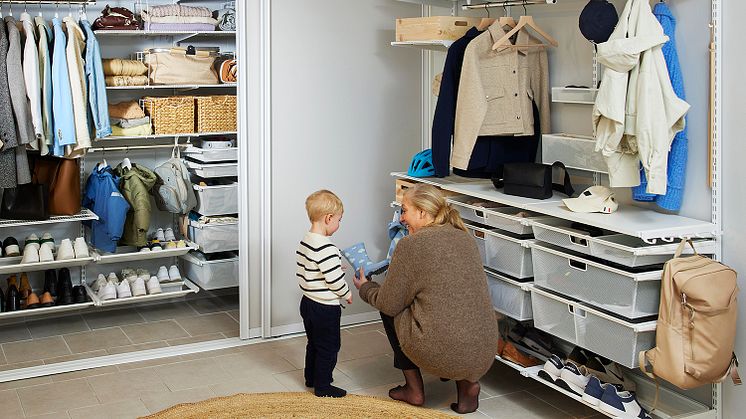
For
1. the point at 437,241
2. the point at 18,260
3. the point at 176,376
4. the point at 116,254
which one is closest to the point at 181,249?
the point at 116,254

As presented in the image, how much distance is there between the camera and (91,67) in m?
4.85

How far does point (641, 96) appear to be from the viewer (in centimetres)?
319

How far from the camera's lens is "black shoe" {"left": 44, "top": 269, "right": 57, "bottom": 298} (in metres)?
5.23

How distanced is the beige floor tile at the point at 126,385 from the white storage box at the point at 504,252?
1.60 metres

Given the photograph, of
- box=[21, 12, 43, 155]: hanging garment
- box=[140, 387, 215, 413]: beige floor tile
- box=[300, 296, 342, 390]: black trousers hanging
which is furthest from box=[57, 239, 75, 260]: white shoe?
box=[300, 296, 342, 390]: black trousers hanging

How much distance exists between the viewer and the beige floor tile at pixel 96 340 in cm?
482

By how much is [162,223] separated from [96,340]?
1129 mm

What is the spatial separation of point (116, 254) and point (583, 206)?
3081 mm

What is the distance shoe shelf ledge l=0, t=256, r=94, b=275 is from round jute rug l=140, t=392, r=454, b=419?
163 centimetres

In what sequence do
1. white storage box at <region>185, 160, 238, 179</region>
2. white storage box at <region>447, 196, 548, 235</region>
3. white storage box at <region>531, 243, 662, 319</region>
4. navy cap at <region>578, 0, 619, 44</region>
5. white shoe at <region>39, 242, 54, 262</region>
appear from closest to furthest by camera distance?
white storage box at <region>531, 243, 662, 319</region>
navy cap at <region>578, 0, 619, 44</region>
white storage box at <region>447, 196, 548, 235</region>
white shoe at <region>39, 242, 54, 262</region>
white storage box at <region>185, 160, 238, 179</region>

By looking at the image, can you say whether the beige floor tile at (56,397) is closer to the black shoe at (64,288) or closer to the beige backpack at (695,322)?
the black shoe at (64,288)

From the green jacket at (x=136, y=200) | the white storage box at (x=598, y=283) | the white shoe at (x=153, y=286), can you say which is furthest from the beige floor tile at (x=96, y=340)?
the white storage box at (x=598, y=283)

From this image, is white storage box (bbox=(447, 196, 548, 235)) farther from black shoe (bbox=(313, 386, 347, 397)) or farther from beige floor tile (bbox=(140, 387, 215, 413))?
beige floor tile (bbox=(140, 387, 215, 413))

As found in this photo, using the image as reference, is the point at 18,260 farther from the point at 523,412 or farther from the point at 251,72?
the point at 523,412
